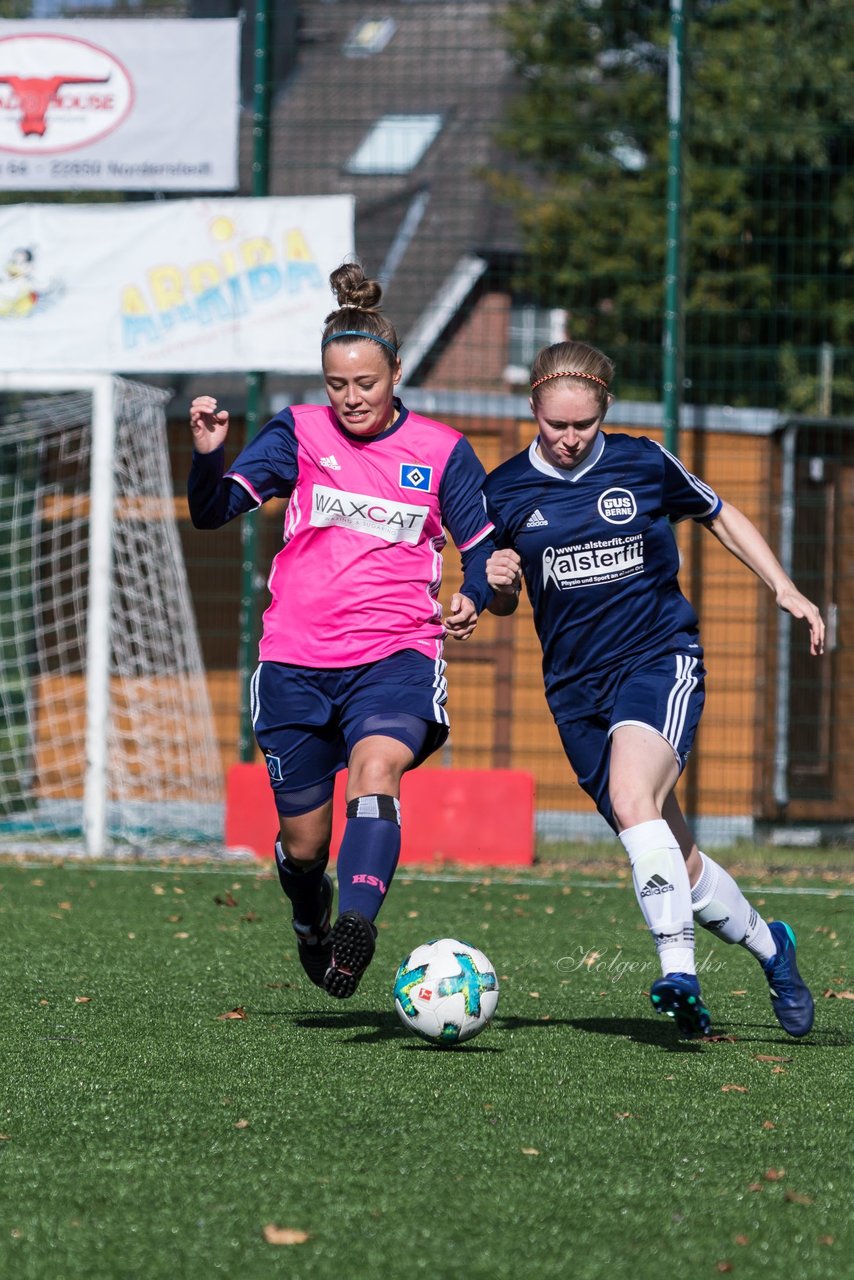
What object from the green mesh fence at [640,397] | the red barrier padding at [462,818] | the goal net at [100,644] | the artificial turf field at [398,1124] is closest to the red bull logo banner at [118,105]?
the green mesh fence at [640,397]

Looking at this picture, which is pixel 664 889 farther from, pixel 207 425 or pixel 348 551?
pixel 207 425

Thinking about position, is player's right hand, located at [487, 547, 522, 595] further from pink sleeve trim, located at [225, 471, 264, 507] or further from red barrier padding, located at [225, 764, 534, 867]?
red barrier padding, located at [225, 764, 534, 867]

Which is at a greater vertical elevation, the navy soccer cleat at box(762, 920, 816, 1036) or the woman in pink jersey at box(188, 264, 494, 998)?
the woman in pink jersey at box(188, 264, 494, 998)

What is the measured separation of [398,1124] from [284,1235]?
0.84 m

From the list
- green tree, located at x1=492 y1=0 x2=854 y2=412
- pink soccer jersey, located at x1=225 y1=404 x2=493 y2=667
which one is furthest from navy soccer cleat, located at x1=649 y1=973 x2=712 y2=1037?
green tree, located at x1=492 y1=0 x2=854 y2=412

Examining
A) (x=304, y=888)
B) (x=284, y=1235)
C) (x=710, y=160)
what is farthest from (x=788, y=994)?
(x=710, y=160)

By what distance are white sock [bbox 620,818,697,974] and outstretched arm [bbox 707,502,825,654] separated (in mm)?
705

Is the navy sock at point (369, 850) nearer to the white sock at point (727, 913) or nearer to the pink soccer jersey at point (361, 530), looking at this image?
the pink soccer jersey at point (361, 530)

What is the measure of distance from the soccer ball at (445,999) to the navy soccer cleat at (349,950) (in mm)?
319

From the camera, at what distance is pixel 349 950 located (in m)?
4.34

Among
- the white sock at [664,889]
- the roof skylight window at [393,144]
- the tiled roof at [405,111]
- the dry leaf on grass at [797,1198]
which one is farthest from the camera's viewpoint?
the roof skylight window at [393,144]

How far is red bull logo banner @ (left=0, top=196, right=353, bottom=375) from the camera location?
10.5 meters

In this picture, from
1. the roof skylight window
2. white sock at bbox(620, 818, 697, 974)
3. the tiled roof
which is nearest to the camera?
white sock at bbox(620, 818, 697, 974)

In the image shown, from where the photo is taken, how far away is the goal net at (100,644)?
991 cm
